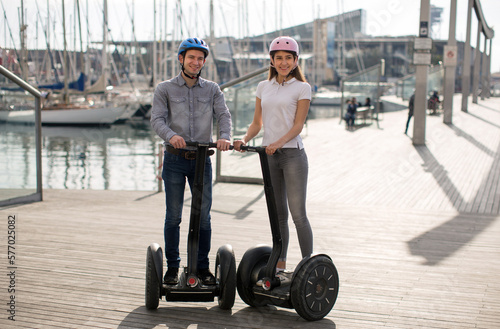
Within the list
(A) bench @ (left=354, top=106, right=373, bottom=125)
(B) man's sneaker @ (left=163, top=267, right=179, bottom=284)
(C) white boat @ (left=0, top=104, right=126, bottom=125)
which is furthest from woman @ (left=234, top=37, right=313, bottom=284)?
(C) white boat @ (left=0, top=104, right=126, bottom=125)

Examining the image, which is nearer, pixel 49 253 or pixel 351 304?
pixel 351 304

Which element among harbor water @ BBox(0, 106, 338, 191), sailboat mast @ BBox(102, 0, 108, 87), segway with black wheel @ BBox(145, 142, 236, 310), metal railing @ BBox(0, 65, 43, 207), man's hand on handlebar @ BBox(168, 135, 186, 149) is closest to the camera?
man's hand on handlebar @ BBox(168, 135, 186, 149)

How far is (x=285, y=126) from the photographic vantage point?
4.43m

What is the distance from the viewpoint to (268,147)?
416 centimetres

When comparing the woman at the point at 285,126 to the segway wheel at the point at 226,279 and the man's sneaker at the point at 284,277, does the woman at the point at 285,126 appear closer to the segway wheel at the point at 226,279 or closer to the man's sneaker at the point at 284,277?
the man's sneaker at the point at 284,277

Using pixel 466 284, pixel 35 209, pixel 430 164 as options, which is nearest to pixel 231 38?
pixel 430 164

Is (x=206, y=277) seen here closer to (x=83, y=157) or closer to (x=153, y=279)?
(x=153, y=279)

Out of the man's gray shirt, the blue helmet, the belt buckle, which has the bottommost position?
the belt buckle

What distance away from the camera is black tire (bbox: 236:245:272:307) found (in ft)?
14.2

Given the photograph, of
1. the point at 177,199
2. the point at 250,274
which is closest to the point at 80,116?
the point at 177,199

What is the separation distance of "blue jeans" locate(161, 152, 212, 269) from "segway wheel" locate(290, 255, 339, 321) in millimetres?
710

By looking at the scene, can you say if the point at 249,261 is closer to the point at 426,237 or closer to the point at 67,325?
the point at 67,325

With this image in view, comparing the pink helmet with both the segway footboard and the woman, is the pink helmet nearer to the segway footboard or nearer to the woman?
the woman

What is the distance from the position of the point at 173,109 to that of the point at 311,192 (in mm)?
6032
